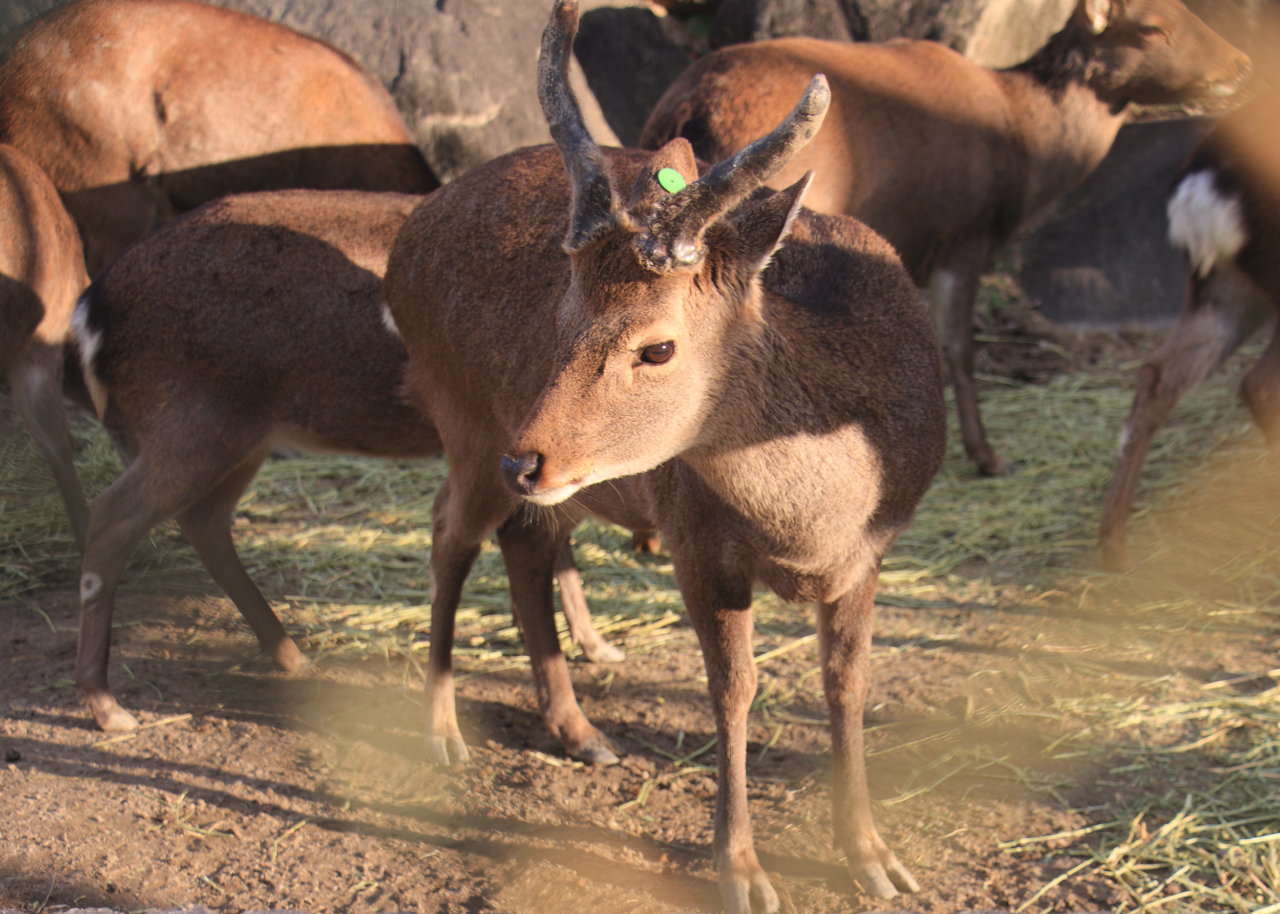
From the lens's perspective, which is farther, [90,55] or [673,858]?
[90,55]

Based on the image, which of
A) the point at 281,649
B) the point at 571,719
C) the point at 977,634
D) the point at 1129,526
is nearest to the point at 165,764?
the point at 281,649

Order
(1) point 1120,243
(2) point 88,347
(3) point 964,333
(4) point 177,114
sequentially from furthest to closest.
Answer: (1) point 1120,243 → (3) point 964,333 → (4) point 177,114 → (2) point 88,347

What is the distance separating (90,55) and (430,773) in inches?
150

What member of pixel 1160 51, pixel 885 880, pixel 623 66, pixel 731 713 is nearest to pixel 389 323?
pixel 731 713

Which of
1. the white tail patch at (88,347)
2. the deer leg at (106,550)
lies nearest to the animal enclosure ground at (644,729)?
the deer leg at (106,550)

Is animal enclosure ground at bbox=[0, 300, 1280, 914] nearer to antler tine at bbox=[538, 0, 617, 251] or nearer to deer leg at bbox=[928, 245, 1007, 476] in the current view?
deer leg at bbox=[928, 245, 1007, 476]

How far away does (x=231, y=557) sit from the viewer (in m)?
4.12

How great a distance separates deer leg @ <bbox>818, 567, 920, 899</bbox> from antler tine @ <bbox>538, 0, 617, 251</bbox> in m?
1.14

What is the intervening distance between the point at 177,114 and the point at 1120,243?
6438 millimetres

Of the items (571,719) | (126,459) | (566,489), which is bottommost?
(571,719)

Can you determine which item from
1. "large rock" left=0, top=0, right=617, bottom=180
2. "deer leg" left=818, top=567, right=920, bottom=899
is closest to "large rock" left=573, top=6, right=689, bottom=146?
"large rock" left=0, top=0, right=617, bottom=180

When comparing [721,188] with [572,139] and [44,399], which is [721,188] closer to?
[572,139]

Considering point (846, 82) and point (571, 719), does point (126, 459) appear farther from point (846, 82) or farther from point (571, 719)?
point (846, 82)

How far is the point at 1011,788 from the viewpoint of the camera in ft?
10.6
